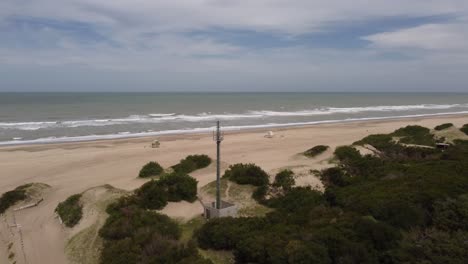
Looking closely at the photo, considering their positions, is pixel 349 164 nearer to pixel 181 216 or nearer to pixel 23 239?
pixel 181 216

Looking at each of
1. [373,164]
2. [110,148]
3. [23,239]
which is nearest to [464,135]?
[373,164]

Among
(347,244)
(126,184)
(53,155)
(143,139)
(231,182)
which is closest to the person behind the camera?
(347,244)

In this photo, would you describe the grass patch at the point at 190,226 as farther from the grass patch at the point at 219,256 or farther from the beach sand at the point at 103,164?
the grass patch at the point at 219,256

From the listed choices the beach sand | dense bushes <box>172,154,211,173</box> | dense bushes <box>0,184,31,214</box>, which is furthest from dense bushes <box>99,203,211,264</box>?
dense bushes <box>172,154,211,173</box>

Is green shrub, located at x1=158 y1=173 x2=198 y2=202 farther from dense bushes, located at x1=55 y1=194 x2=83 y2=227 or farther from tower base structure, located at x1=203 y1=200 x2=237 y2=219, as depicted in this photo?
dense bushes, located at x1=55 y1=194 x2=83 y2=227

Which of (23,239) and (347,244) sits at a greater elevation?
(347,244)
